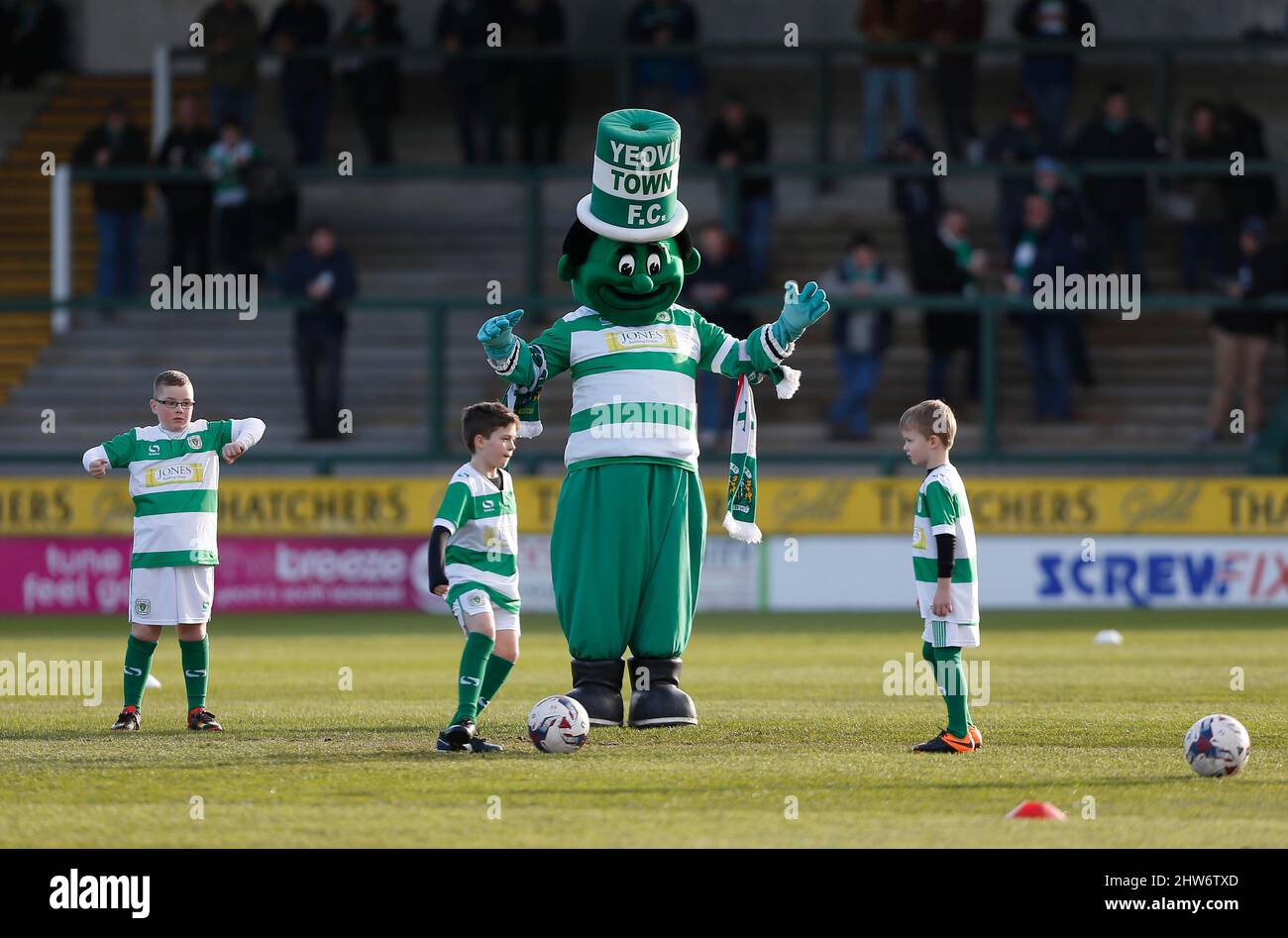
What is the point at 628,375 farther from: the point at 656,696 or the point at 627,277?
the point at 656,696

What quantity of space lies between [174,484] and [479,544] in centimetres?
191

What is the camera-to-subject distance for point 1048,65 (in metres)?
24.2

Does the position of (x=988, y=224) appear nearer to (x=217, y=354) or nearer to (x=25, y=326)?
(x=217, y=354)

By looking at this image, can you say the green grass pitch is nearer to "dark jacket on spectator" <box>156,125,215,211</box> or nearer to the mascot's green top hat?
the mascot's green top hat

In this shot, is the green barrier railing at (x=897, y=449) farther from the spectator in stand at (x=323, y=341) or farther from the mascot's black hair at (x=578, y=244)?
the mascot's black hair at (x=578, y=244)

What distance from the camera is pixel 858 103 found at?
27.8 metres

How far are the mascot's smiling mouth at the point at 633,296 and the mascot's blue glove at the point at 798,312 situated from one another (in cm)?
57

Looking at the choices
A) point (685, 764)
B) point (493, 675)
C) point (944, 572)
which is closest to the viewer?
point (685, 764)

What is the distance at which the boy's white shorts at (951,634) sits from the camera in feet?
30.4

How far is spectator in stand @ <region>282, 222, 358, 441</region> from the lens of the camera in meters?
21.4

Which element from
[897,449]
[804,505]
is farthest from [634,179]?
[897,449]

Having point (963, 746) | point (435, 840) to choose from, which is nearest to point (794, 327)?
point (963, 746)

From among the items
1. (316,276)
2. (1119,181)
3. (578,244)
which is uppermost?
(1119,181)

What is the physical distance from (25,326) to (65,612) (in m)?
4.89
